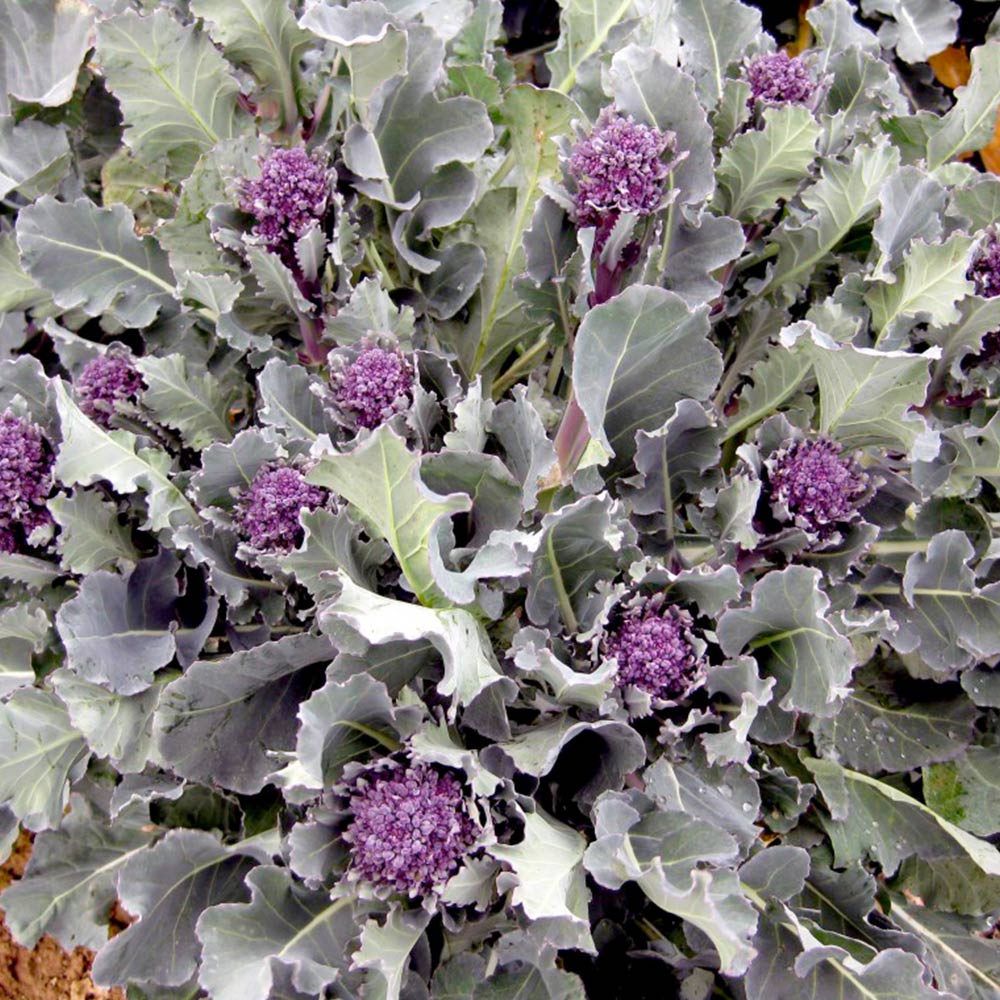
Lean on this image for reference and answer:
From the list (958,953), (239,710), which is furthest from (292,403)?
(958,953)

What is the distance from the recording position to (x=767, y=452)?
1.27 meters

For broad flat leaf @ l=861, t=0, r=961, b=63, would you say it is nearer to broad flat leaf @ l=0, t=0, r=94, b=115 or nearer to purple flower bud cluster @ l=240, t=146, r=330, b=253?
purple flower bud cluster @ l=240, t=146, r=330, b=253

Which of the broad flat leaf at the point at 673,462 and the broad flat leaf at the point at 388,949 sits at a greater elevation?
the broad flat leaf at the point at 673,462

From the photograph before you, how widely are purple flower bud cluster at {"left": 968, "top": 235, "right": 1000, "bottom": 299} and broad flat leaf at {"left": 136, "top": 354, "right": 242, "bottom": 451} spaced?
105 centimetres

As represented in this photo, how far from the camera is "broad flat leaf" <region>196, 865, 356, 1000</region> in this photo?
1.04 m

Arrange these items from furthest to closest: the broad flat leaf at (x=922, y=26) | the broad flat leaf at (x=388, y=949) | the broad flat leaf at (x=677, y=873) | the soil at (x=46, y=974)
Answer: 1. the broad flat leaf at (x=922, y=26)
2. the soil at (x=46, y=974)
3. the broad flat leaf at (x=388, y=949)
4. the broad flat leaf at (x=677, y=873)

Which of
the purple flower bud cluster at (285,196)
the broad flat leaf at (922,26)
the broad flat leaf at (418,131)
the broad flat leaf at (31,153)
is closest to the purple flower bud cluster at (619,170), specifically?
the broad flat leaf at (418,131)

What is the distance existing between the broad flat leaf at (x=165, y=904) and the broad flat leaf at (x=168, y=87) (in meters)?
1.04

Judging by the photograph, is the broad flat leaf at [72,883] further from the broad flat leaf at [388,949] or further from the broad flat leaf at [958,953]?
the broad flat leaf at [958,953]

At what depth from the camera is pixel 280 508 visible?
1173 millimetres

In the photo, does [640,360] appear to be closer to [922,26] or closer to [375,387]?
[375,387]

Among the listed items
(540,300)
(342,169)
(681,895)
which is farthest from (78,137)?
(681,895)

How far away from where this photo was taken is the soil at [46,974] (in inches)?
66.7

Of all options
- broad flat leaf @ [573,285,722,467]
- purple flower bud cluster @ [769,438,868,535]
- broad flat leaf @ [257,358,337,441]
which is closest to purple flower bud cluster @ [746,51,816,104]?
broad flat leaf @ [573,285,722,467]
